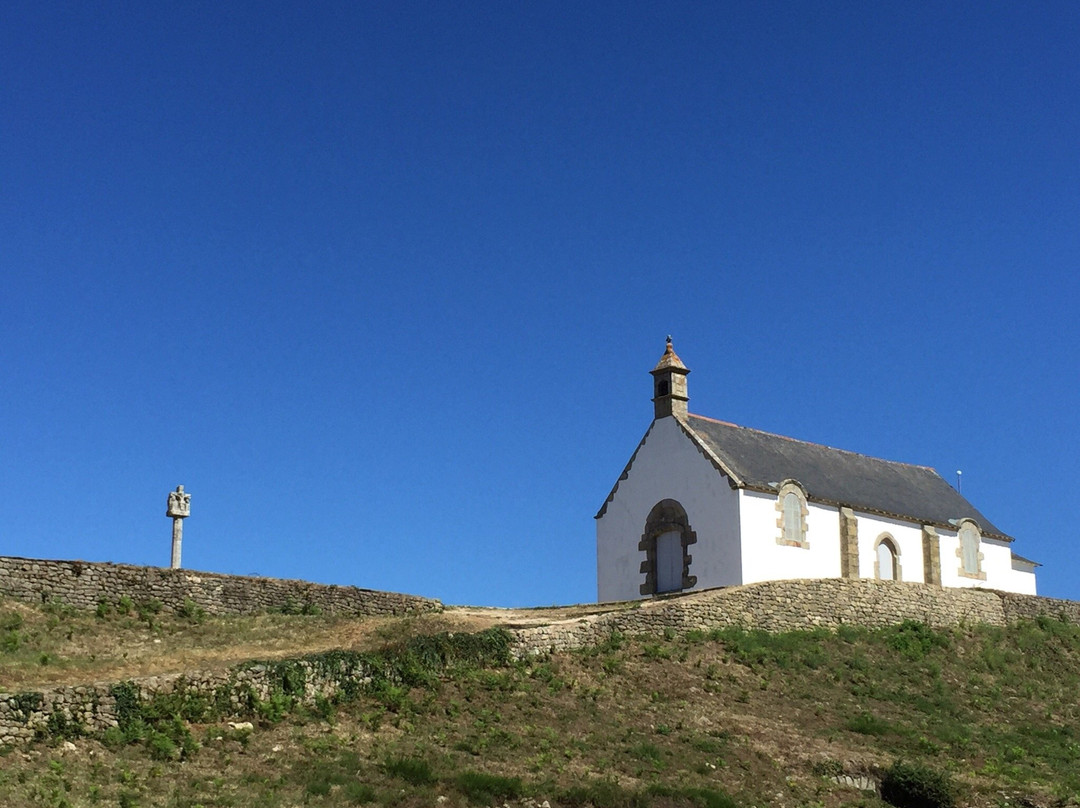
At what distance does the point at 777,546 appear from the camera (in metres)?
41.3

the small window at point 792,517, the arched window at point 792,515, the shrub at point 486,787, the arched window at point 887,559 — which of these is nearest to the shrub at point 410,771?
the shrub at point 486,787

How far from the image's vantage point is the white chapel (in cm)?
4112

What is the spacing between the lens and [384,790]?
23141mm

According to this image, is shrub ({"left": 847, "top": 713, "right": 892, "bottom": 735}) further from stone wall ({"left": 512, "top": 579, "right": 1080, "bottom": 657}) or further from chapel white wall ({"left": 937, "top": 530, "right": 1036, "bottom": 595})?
chapel white wall ({"left": 937, "top": 530, "right": 1036, "bottom": 595})

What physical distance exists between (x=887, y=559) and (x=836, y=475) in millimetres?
3311

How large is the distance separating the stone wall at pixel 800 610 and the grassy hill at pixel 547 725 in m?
0.56

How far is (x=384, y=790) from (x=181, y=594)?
13394mm

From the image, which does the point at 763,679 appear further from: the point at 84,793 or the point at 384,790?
the point at 84,793

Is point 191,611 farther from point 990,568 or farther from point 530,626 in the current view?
point 990,568

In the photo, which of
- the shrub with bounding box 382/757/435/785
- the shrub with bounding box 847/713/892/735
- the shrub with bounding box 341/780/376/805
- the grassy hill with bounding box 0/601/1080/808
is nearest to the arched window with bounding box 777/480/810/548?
the grassy hill with bounding box 0/601/1080/808

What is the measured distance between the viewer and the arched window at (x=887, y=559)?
44.9 m

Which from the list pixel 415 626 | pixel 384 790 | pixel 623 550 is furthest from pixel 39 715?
pixel 623 550

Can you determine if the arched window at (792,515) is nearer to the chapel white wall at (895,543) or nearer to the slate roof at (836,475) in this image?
the slate roof at (836,475)

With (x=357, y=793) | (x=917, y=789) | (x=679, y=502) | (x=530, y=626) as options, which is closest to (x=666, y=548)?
(x=679, y=502)
